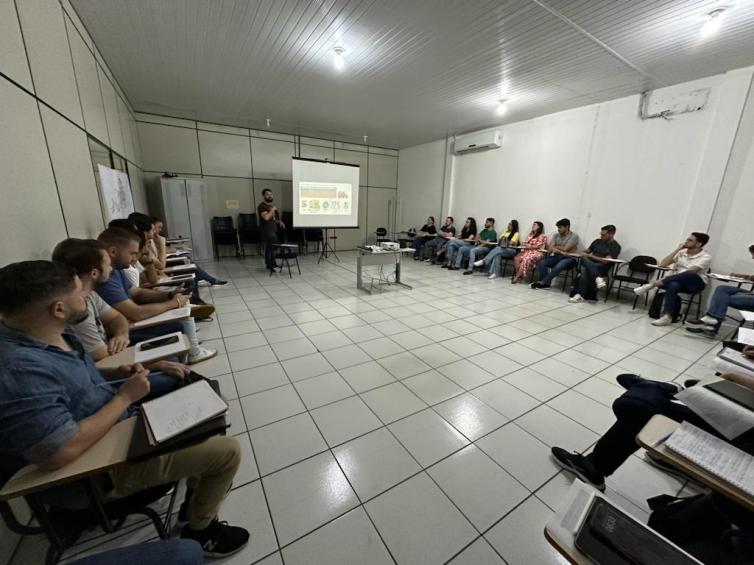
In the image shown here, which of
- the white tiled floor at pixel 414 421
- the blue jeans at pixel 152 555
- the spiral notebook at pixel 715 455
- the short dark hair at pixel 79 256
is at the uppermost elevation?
the short dark hair at pixel 79 256

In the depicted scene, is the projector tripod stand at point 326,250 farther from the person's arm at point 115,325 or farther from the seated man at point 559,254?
the person's arm at point 115,325

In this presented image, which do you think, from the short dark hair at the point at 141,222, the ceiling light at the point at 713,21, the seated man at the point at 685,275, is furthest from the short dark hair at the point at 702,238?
the short dark hair at the point at 141,222

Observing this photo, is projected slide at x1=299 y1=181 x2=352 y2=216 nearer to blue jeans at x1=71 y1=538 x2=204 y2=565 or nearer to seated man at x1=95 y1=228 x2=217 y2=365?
seated man at x1=95 y1=228 x2=217 y2=365

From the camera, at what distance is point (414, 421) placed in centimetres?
209

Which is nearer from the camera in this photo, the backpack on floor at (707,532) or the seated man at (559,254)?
the backpack on floor at (707,532)

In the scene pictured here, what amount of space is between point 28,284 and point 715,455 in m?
2.23

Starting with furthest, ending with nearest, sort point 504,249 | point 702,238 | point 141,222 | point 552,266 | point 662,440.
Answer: point 504,249 → point 552,266 → point 702,238 → point 141,222 → point 662,440

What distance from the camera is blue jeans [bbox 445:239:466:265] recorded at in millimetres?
7391

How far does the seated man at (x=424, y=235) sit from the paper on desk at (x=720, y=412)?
23.4 ft

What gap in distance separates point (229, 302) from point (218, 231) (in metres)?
3.69

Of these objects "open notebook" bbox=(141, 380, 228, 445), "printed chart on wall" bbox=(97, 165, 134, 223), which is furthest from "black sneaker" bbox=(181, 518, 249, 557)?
"printed chart on wall" bbox=(97, 165, 134, 223)

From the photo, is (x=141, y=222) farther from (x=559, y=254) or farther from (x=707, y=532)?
(x=559, y=254)

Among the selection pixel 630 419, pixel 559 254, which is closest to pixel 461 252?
pixel 559 254

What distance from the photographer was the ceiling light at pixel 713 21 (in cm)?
274
